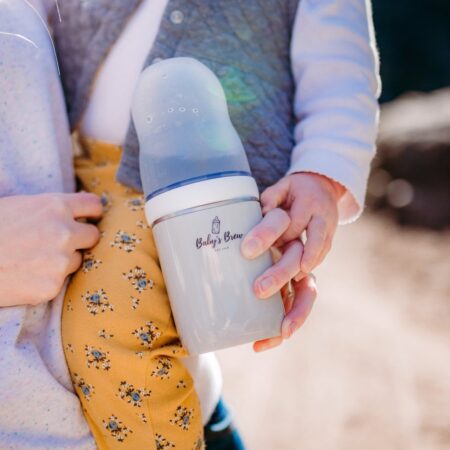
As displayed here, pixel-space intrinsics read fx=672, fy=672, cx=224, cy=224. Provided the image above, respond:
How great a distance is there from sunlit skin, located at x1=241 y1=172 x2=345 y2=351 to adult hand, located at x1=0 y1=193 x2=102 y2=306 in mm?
247

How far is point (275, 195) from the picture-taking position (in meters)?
0.97

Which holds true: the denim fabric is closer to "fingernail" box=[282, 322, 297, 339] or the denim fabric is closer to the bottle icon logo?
"fingernail" box=[282, 322, 297, 339]

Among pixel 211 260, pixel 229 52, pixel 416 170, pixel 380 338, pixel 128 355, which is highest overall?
pixel 229 52

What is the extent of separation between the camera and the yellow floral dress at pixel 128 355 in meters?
0.87

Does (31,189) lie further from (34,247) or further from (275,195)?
(275,195)

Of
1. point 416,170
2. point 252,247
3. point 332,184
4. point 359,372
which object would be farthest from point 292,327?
point 416,170

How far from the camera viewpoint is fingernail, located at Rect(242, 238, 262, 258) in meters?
0.82

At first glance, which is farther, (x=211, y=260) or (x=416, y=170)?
(x=416, y=170)

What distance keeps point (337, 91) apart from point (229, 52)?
0.18 meters

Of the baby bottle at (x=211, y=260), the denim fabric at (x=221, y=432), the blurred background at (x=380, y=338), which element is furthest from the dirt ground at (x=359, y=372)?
the baby bottle at (x=211, y=260)

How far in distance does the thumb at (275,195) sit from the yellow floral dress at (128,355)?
0.58ft

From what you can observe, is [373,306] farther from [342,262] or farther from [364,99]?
[364,99]

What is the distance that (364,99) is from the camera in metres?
1.06

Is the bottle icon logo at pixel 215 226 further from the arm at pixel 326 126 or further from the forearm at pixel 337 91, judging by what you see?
the forearm at pixel 337 91
